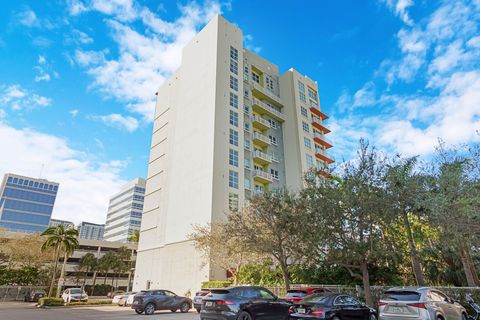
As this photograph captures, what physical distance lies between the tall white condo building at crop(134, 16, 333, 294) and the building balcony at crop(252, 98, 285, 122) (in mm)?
152

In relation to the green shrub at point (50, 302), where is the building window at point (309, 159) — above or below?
above

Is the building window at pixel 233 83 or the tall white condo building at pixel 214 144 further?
the building window at pixel 233 83

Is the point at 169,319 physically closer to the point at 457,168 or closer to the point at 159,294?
the point at 159,294

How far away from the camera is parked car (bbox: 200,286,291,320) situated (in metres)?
11.4

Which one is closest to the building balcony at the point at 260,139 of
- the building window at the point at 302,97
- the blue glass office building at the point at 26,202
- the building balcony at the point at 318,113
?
the building window at the point at 302,97

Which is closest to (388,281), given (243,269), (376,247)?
(376,247)

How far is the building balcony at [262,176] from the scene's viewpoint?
41.3 meters

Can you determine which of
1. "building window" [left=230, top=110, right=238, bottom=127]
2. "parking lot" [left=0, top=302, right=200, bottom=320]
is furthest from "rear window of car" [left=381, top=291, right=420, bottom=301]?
"building window" [left=230, top=110, right=238, bottom=127]

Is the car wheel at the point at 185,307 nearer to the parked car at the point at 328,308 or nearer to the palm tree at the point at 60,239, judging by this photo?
the parked car at the point at 328,308

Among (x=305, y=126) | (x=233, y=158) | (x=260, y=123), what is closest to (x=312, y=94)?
(x=305, y=126)

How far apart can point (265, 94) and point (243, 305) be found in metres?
40.4

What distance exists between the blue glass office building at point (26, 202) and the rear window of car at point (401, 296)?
143m

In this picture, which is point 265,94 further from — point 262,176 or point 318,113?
point 262,176

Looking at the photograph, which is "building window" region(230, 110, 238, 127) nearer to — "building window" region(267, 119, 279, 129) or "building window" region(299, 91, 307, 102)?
"building window" region(267, 119, 279, 129)
